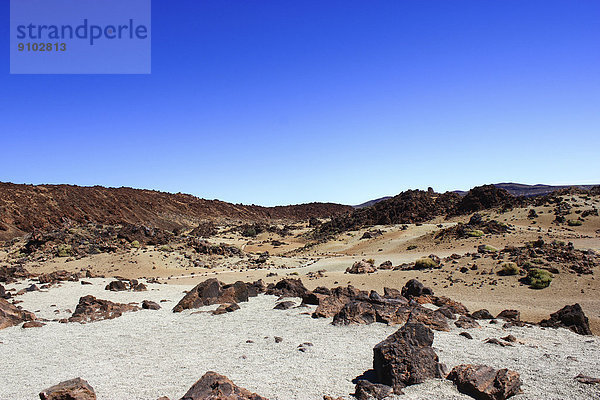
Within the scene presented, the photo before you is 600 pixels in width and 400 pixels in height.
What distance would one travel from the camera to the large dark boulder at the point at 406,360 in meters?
6.68

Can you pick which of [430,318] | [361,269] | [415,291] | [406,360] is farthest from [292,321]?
[361,269]

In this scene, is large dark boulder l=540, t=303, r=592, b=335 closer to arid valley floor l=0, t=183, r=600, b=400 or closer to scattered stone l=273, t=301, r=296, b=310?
arid valley floor l=0, t=183, r=600, b=400

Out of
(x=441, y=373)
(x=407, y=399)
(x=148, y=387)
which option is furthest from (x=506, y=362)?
→ (x=148, y=387)

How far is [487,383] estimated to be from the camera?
6324 millimetres

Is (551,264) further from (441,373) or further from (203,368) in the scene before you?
(203,368)

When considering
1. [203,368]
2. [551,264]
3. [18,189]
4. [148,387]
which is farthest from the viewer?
[18,189]

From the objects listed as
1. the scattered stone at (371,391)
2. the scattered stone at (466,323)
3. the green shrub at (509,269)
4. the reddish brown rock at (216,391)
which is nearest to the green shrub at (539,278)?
the green shrub at (509,269)

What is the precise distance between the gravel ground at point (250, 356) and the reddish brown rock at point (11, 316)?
0.52 metres

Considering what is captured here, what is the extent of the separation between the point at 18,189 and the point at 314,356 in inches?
Result: 2657

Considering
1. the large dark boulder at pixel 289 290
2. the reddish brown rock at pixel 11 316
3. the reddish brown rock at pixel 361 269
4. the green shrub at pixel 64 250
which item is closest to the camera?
the reddish brown rock at pixel 11 316

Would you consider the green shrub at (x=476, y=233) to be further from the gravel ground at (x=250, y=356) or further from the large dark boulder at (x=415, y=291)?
the gravel ground at (x=250, y=356)

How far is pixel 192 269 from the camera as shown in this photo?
92.1ft

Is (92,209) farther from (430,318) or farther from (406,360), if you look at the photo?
(406,360)

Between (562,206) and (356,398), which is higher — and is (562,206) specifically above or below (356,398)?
above
